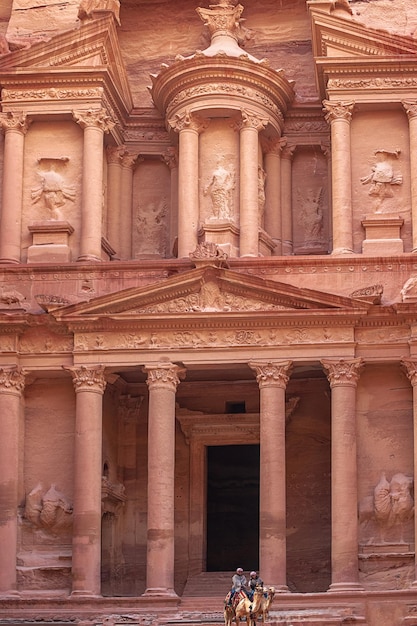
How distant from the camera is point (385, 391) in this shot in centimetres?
3766

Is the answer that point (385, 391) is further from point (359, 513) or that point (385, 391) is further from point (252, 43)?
point (252, 43)

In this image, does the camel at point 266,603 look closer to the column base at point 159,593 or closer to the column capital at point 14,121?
the column base at point 159,593

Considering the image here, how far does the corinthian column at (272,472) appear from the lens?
119 ft

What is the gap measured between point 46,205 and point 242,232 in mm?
4888

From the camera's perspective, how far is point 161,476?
36875 millimetres

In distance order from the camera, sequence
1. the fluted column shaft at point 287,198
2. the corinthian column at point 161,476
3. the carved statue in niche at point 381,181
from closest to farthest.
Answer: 1. the corinthian column at point 161,476
2. the carved statue in niche at point 381,181
3. the fluted column shaft at point 287,198

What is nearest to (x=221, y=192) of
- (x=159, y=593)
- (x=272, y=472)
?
(x=272, y=472)

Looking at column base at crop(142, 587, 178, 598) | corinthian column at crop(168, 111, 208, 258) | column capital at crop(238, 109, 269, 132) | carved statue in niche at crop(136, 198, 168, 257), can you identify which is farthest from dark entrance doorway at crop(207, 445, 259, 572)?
column capital at crop(238, 109, 269, 132)

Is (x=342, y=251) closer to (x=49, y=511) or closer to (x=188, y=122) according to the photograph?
(x=188, y=122)

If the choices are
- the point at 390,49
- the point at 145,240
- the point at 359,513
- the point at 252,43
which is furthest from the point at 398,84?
the point at 359,513

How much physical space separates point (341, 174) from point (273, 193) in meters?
2.74

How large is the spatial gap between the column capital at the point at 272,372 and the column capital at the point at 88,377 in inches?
139

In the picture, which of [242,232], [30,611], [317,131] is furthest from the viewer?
[317,131]

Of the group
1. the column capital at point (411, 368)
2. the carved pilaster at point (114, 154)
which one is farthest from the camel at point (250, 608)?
the carved pilaster at point (114, 154)
